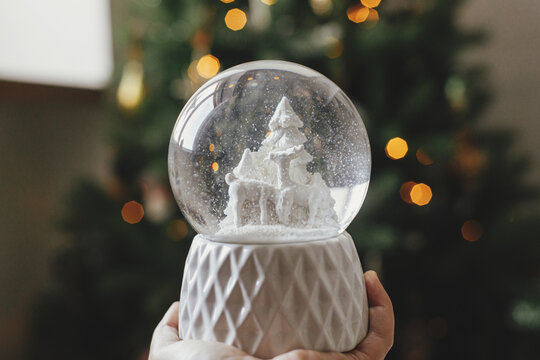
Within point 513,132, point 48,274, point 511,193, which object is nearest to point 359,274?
point 511,193

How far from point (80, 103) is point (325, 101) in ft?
4.81

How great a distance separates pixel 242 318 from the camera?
1.69 feet

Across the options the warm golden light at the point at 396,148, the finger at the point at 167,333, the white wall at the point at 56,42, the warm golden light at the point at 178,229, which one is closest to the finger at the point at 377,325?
the finger at the point at 167,333

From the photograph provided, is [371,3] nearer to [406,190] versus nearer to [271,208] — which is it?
[406,190]

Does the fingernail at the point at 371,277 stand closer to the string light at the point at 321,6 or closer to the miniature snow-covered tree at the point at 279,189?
the miniature snow-covered tree at the point at 279,189

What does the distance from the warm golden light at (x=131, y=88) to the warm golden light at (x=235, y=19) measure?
30 centimetres

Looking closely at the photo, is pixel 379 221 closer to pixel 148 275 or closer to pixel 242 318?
pixel 148 275

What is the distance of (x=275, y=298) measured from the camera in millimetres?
→ 511

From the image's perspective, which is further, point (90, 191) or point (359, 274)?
point (90, 191)

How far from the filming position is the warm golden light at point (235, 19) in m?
1.28

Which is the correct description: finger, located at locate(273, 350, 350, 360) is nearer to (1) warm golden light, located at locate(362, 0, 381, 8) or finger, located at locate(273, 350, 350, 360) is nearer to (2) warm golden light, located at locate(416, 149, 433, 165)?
(2) warm golden light, located at locate(416, 149, 433, 165)

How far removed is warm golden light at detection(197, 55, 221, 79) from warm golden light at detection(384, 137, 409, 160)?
0.48 m

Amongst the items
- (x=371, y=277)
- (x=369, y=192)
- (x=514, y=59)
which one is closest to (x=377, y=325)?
(x=371, y=277)

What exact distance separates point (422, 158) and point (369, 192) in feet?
0.74
